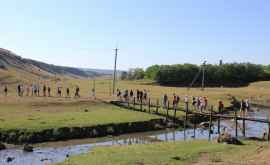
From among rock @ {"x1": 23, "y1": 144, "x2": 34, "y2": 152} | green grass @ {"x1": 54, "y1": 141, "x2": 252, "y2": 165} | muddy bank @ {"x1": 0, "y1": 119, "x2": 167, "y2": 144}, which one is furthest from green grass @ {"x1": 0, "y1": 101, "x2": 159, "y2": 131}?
green grass @ {"x1": 54, "y1": 141, "x2": 252, "y2": 165}

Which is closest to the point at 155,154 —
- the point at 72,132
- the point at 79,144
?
the point at 79,144

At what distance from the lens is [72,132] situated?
46312 millimetres

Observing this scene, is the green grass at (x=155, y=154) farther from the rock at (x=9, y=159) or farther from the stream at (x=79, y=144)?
the rock at (x=9, y=159)

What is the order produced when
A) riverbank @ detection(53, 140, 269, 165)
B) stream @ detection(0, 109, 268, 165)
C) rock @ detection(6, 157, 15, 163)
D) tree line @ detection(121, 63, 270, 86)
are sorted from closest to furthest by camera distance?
riverbank @ detection(53, 140, 269, 165)
rock @ detection(6, 157, 15, 163)
stream @ detection(0, 109, 268, 165)
tree line @ detection(121, 63, 270, 86)

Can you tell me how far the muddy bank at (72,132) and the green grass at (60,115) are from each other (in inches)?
29.7

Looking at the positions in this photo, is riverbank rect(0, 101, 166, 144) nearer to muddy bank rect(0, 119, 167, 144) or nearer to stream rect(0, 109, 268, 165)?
muddy bank rect(0, 119, 167, 144)

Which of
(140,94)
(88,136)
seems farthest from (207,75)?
(88,136)

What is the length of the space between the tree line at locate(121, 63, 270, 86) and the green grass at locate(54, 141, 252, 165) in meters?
98.7

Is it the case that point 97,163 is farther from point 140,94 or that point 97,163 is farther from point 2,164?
point 140,94

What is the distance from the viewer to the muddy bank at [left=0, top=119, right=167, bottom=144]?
42750mm

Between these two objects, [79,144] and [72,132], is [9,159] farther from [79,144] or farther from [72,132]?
[72,132]

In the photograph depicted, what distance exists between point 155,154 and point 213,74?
364 ft

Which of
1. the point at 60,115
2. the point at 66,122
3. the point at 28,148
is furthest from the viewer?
the point at 60,115

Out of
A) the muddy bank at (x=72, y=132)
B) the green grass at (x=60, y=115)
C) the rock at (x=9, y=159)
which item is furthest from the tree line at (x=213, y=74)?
the rock at (x=9, y=159)
